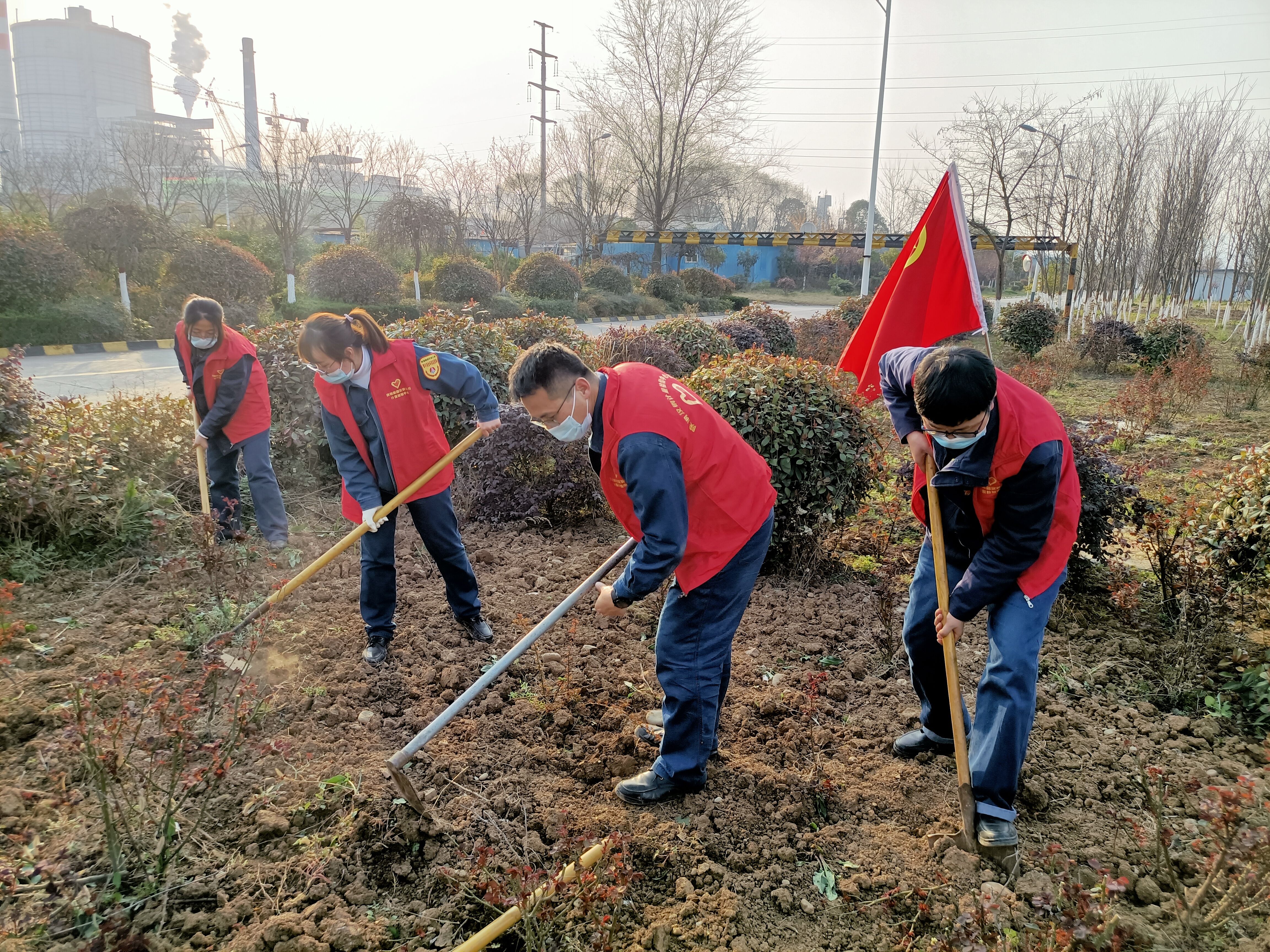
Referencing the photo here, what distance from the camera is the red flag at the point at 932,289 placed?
3.34m

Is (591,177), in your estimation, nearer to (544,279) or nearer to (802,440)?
(544,279)

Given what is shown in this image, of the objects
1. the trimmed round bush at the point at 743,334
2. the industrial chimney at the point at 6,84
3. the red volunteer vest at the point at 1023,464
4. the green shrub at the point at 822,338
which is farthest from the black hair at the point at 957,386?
the industrial chimney at the point at 6,84

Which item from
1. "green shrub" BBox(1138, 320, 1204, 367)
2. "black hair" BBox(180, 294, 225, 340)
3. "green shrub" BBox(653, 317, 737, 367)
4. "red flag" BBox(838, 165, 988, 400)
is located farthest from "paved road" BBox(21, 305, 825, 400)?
"green shrub" BBox(1138, 320, 1204, 367)

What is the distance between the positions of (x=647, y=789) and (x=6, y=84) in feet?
366

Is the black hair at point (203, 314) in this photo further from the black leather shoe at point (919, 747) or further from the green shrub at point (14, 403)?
the black leather shoe at point (919, 747)

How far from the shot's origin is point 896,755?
292 centimetres

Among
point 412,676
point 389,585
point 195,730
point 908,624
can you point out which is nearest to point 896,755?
point 908,624

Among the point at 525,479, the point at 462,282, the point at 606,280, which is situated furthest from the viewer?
the point at 606,280

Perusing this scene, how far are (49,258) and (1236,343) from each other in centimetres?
2434

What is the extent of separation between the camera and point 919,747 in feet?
9.53

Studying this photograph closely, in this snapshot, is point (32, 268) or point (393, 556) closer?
point (393, 556)

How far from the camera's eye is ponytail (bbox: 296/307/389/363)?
10.6 ft

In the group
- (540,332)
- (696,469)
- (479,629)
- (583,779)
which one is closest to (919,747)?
(583,779)

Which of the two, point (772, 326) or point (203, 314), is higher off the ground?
point (203, 314)
